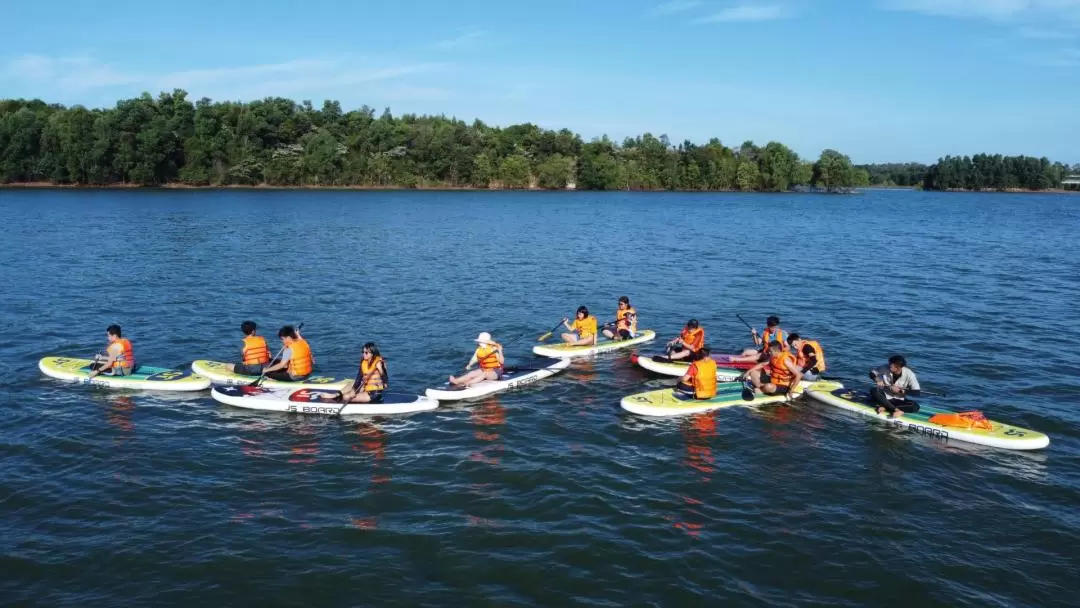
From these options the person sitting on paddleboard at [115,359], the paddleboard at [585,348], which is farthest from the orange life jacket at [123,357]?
the paddleboard at [585,348]

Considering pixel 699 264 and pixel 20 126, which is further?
pixel 20 126

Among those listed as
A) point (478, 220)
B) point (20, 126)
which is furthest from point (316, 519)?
point (20, 126)

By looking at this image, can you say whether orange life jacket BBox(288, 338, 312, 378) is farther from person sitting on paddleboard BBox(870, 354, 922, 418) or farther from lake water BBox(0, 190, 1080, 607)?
person sitting on paddleboard BBox(870, 354, 922, 418)

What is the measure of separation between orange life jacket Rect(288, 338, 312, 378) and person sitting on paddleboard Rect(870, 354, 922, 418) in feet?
52.4

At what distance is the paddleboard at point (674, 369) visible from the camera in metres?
23.1

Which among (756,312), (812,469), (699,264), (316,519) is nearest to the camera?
(316,519)

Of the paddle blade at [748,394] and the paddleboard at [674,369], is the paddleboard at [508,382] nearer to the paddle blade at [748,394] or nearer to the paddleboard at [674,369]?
the paddleboard at [674,369]

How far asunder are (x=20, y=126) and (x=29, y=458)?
141 m

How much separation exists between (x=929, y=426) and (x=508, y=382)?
11.3m

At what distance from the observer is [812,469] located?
55.7ft

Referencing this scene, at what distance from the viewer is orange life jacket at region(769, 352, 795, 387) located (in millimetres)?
21203

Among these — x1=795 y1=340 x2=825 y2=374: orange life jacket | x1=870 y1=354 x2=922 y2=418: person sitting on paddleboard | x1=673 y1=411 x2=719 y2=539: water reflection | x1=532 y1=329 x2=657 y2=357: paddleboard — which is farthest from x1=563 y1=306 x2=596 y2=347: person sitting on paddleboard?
x1=870 y1=354 x2=922 y2=418: person sitting on paddleboard

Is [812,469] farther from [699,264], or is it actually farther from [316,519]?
[699,264]

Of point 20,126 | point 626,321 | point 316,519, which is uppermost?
point 20,126
